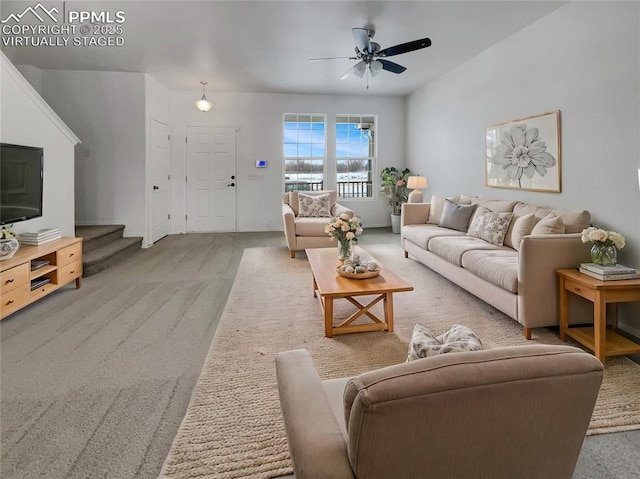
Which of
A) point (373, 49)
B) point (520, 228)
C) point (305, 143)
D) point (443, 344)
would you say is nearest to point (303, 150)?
point (305, 143)

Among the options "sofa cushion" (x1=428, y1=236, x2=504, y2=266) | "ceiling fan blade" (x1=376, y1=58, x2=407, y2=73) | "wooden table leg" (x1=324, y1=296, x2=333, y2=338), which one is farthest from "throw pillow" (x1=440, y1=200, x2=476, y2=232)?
"wooden table leg" (x1=324, y1=296, x2=333, y2=338)

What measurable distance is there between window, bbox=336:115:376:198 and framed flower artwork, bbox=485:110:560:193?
331 cm

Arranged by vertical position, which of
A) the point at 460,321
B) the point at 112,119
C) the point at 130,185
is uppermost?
the point at 112,119

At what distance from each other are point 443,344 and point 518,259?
2.06m

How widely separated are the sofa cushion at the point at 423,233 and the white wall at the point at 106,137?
4.19 m

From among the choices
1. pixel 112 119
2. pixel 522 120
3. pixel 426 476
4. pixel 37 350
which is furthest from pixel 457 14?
pixel 112 119

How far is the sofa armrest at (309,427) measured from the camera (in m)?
0.74

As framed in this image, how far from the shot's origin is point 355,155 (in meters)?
7.66

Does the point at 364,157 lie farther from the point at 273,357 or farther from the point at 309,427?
the point at 309,427

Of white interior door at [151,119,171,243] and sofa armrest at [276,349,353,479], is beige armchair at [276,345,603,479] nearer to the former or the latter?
sofa armrest at [276,349,353,479]

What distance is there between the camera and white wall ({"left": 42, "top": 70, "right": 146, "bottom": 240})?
5.46 metres

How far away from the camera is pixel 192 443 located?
153 cm

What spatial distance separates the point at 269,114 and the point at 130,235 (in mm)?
3520

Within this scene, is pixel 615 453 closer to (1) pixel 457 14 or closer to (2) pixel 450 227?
(2) pixel 450 227
